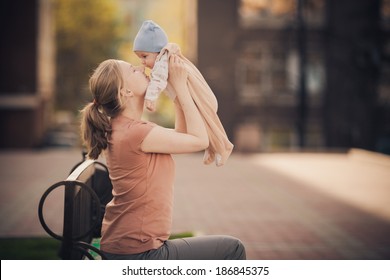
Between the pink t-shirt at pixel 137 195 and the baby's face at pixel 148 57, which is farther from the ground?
the baby's face at pixel 148 57

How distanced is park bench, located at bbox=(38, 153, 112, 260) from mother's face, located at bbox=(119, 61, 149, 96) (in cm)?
47

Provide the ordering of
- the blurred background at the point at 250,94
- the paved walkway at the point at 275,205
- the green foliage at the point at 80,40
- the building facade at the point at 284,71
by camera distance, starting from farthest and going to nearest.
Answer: the green foliage at the point at 80,40 < the building facade at the point at 284,71 < the blurred background at the point at 250,94 < the paved walkway at the point at 275,205

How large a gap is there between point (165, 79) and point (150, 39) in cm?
20

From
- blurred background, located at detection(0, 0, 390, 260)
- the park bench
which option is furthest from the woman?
blurred background, located at detection(0, 0, 390, 260)

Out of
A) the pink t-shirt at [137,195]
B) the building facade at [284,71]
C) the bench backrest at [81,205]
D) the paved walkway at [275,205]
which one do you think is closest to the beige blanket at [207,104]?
the pink t-shirt at [137,195]

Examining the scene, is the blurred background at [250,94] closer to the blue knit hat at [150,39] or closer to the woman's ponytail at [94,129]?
the woman's ponytail at [94,129]

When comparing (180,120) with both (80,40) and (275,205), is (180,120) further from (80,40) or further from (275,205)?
(80,40)

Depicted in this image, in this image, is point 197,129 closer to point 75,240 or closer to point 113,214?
point 113,214

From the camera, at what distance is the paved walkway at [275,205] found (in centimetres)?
735

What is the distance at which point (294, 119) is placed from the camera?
108 ft

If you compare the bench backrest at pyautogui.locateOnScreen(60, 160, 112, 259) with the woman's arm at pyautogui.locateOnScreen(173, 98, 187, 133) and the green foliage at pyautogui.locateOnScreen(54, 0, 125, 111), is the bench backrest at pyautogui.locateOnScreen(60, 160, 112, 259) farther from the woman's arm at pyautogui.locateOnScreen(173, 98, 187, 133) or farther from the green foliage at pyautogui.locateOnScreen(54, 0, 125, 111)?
the green foliage at pyautogui.locateOnScreen(54, 0, 125, 111)

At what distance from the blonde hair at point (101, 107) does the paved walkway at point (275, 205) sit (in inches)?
146
